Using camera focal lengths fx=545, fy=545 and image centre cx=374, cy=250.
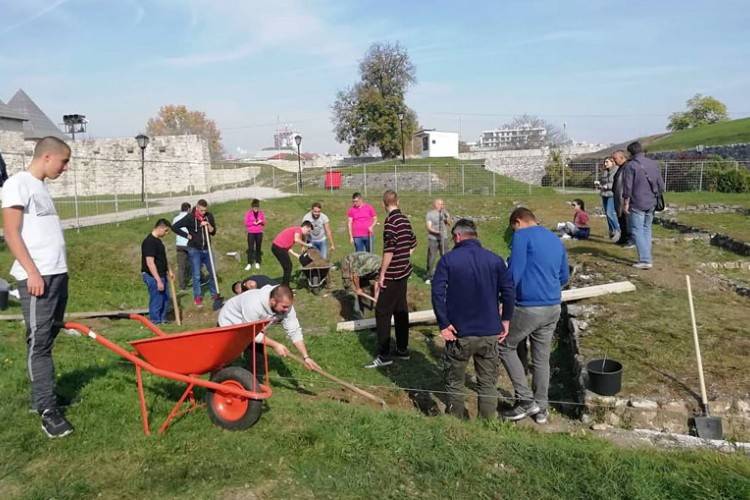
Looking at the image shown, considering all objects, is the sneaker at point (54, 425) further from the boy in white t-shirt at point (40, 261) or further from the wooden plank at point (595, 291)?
the wooden plank at point (595, 291)

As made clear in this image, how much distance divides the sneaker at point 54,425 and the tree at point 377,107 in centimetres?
4676

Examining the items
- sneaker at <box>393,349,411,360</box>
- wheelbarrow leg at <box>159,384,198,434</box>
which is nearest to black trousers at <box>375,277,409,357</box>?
sneaker at <box>393,349,411,360</box>

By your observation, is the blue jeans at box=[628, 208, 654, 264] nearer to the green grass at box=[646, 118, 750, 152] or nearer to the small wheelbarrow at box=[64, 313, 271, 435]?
the small wheelbarrow at box=[64, 313, 271, 435]

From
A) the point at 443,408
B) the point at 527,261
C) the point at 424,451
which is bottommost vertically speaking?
the point at 443,408

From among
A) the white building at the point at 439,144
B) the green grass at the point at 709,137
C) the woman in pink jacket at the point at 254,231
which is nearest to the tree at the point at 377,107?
the white building at the point at 439,144

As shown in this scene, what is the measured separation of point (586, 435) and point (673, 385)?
55.4 inches

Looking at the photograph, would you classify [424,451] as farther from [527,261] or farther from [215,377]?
[527,261]

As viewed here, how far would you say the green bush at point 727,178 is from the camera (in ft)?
75.9

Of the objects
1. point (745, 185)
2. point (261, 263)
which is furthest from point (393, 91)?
point (261, 263)

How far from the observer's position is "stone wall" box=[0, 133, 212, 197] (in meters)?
32.4

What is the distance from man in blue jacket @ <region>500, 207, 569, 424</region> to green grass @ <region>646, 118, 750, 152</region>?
3663 cm

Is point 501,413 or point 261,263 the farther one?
point 261,263

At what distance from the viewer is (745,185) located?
75.7 feet

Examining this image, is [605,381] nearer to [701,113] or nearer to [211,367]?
[211,367]
